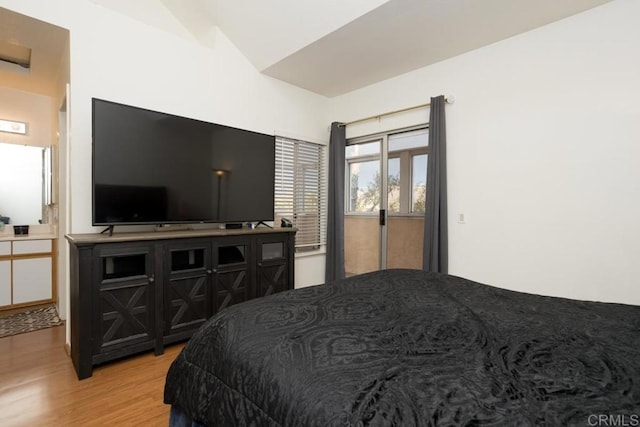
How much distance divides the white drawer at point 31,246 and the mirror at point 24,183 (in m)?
0.48

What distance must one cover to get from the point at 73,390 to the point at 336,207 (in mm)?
3128

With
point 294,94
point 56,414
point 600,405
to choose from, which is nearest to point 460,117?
point 294,94

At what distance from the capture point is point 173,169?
107 inches

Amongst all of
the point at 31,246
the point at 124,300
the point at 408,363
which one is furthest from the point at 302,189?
the point at 408,363

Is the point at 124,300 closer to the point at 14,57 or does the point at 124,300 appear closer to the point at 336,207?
the point at 336,207

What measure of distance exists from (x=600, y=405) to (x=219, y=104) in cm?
357

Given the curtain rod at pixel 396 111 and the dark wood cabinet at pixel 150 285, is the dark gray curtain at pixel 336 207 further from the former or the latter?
the dark wood cabinet at pixel 150 285

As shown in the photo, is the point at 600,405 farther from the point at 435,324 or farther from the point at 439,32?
the point at 439,32

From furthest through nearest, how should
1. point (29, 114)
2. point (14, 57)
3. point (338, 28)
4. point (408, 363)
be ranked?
point (29, 114) → point (14, 57) → point (338, 28) → point (408, 363)

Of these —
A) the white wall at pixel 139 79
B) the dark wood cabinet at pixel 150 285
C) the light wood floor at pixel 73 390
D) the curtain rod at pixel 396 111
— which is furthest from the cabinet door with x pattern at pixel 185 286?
the curtain rod at pixel 396 111

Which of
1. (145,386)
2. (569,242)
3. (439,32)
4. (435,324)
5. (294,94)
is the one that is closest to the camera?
(435,324)

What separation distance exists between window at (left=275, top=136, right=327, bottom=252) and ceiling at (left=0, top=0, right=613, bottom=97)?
0.96 metres

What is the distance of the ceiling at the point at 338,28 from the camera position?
2510 mm

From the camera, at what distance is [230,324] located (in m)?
1.15
